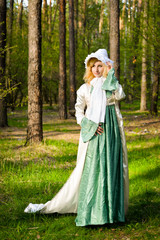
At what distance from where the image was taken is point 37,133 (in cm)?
749

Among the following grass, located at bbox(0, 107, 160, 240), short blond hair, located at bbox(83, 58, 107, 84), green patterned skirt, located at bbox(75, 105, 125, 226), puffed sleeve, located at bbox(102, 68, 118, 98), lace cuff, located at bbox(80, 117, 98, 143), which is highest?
short blond hair, located at bbox(83, 58, 107, 84)

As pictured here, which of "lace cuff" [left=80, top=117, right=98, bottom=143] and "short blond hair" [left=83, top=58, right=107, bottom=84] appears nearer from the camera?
"lace cuff" [left=80, top=117, right=98, bottom=143]

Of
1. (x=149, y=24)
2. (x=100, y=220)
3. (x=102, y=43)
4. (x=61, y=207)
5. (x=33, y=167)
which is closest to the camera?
(x=100, y=220)

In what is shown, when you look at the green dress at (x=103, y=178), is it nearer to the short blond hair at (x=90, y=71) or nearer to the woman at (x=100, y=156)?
the woman at (x=100, y=156)

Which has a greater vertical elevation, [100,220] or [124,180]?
[124,180]

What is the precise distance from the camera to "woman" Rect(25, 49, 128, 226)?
319 cm

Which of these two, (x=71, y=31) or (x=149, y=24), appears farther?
(x=71, y=31)

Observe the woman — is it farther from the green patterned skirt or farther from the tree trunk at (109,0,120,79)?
the tree trunk at (109,0,120,79)

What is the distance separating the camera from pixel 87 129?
133 inches

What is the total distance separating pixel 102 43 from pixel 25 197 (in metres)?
26.6

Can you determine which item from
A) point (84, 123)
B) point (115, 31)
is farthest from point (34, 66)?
point (84, 123)

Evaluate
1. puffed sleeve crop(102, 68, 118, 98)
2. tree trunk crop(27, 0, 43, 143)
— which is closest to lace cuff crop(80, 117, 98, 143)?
puffed sleeve crop(102, 68, 118, 98)

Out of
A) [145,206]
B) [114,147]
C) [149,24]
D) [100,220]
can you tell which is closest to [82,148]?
[114,147]

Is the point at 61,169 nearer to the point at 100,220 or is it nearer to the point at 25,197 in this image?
the point at 25,197
